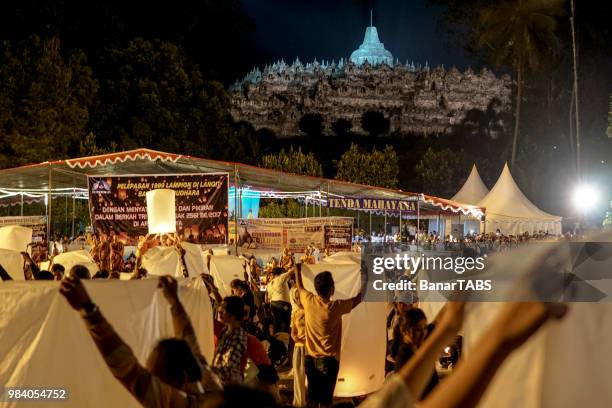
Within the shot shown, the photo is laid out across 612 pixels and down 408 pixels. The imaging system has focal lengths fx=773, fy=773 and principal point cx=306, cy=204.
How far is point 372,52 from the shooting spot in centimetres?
14562

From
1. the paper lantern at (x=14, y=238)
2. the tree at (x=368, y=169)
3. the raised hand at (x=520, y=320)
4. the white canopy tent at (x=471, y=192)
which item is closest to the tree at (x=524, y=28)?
the white canopy tent at (x=471, y=192)

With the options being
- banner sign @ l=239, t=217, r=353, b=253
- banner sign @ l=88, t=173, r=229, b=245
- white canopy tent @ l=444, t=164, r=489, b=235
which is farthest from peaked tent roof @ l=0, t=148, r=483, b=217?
white canopy tent @ l=444, t=164, r=489, b=235

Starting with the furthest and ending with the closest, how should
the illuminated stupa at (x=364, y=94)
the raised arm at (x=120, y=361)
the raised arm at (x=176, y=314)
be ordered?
1. the illuminated stupa at (x=364, y=94)
2. the raised arm at (x=176, y=314)
3. the raised arm at (x=120, y=361)

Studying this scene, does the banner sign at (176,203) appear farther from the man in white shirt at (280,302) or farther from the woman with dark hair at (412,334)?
the woman with dark hair at (412,334)

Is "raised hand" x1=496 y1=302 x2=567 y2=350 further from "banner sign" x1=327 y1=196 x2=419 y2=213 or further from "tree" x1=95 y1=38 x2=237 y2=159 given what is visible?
"tree" x1=95 y1=38 x2=237 y2=159

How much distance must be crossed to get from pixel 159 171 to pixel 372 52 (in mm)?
128750

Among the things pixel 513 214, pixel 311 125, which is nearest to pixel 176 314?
pixel 513 214

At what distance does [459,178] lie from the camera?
58.6m

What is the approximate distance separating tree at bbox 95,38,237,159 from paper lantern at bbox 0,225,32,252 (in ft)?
85.5

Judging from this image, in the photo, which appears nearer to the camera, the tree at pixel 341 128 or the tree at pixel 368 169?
the tree at pixel 368 169

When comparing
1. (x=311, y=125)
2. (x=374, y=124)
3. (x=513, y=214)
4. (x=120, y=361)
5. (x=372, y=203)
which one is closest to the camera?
(x=120, y=361)

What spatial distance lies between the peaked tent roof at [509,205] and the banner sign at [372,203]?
14132 millimetres

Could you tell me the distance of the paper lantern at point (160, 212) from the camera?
1349 cm

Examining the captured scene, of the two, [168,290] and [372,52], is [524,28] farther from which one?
[372,52]
